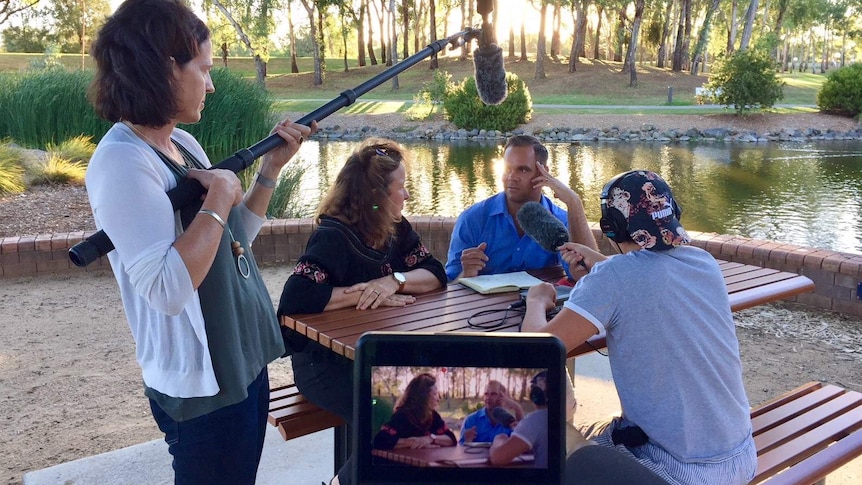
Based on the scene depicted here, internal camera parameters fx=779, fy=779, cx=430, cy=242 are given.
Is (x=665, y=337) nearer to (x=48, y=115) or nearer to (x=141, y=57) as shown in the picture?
(x=141, y=57)

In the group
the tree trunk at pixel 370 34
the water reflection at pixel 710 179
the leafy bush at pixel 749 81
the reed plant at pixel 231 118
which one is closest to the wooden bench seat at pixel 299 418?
the water reflection at pixel 710 179

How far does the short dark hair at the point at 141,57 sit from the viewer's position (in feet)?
5.98

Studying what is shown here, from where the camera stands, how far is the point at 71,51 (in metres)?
60.6

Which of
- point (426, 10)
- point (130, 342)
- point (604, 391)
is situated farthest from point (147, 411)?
point (426, 10)

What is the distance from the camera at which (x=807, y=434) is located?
2.93 m

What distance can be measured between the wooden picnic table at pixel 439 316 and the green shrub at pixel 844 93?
78.9 feet

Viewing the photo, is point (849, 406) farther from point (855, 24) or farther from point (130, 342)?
point (855, 24)

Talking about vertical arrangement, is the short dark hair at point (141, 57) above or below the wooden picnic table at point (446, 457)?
above

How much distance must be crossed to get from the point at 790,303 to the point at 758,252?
18.0 inches

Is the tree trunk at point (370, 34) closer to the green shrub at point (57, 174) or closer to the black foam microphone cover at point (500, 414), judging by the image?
the green shrub at point (57, 174)

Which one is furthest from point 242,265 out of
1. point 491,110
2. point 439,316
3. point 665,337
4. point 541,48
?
point 541,48

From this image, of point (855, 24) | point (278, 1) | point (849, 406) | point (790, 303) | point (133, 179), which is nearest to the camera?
point (133, 179)

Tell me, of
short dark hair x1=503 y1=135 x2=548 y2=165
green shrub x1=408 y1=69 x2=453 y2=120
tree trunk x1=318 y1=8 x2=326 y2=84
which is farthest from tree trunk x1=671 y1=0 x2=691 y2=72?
short dark hair x1=503 y1=135 x2=548 y2=165

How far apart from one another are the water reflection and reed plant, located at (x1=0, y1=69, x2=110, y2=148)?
3.74 m
